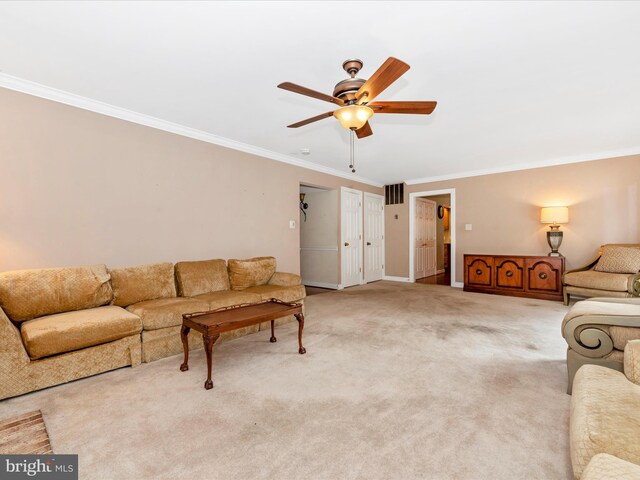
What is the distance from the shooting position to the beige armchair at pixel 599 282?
13.6 ft

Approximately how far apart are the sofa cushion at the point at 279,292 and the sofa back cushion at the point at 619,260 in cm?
467

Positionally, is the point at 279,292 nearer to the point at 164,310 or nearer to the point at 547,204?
the point at 164,310

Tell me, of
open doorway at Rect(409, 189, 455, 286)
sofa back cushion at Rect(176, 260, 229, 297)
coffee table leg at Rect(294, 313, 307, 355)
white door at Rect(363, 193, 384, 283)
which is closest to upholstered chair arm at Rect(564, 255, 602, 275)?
open doorway at Rect(409, 189, 455, 286)

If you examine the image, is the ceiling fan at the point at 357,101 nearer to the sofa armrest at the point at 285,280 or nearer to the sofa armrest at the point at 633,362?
the sofa armrest at the point at 633,362

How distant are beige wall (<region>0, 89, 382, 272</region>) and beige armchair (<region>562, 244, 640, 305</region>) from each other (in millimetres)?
4802

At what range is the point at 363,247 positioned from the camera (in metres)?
7.16

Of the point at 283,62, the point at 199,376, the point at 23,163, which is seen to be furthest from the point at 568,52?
the point at 23,163

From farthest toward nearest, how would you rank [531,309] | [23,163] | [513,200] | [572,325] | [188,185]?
[513,200], [531,309], [188,185], [23,163], [572,325]

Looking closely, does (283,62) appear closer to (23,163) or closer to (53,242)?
(23,163)

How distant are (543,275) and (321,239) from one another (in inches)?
162

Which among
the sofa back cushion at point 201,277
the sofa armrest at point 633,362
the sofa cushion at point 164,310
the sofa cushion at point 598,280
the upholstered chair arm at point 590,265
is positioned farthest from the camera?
the upholstered chair arm at point 590,265

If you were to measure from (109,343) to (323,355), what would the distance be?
6.04 ft

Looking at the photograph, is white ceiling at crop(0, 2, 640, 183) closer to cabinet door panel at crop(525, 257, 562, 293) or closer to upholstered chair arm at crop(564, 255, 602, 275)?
upholstered chair arm at crop(564, 255, 602, 275)

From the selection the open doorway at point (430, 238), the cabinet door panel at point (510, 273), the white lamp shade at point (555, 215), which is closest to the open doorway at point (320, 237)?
the open doorway at point (430, 238)
